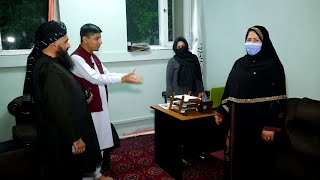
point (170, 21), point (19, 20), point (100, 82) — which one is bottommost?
point (100, 82)

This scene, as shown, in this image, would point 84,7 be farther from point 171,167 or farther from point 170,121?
point 171,167

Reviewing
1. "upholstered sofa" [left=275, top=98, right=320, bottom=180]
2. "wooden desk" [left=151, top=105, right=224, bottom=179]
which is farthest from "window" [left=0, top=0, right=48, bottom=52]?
"upholstered sofa" [left=275, top=98, right=320, bottom=180]

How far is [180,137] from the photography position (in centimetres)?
252

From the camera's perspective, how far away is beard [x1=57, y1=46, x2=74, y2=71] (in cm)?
195

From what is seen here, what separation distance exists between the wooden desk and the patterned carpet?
133 mm

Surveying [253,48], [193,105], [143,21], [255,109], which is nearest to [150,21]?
[143,21]

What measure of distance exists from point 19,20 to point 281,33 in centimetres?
324

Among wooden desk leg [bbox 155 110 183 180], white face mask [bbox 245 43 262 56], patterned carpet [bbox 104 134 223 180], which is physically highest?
white face mask [bbox 245 43 262 56]

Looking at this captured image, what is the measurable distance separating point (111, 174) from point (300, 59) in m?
2.31

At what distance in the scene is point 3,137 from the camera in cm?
337

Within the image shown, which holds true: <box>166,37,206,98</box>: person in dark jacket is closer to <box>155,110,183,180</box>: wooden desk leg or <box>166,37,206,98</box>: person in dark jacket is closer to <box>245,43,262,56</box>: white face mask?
<box>155,110,183,180</box>: wooden desk leg

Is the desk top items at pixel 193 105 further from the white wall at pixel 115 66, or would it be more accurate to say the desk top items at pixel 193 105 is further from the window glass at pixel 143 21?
the window glass at pixel 143 21

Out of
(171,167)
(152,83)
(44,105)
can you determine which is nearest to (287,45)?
(171,167)

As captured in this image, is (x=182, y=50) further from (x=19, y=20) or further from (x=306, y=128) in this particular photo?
(x=19, y=20)
